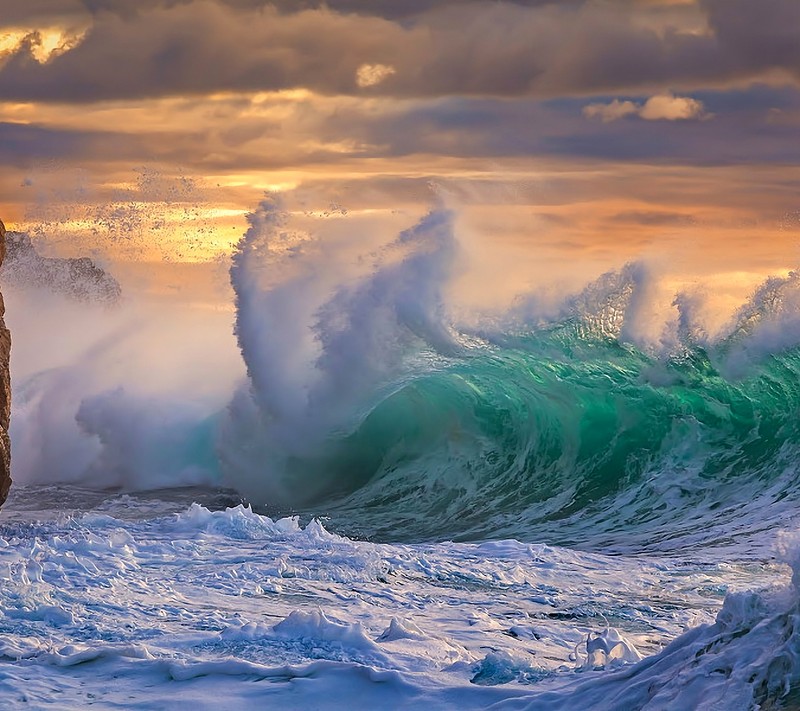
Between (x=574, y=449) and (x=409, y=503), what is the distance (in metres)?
2.42

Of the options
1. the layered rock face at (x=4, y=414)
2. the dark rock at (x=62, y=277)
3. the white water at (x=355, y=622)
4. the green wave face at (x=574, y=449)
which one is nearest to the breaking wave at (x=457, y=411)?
the green wave face at (x=574, y=449)

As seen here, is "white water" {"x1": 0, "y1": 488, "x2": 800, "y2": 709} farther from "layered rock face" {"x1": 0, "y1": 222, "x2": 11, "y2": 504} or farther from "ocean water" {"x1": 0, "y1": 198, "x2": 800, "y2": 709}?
"layered rock face" {"x1": 0, "y1": 222, "x2": 11, "y2": 504}

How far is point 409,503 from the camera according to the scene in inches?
595

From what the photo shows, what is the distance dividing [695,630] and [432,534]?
8327mm

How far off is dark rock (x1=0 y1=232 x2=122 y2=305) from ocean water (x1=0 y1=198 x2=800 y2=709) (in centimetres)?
828

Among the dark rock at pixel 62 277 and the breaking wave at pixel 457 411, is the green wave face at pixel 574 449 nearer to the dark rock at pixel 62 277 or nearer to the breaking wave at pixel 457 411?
the breaking wave at pixel 457 411

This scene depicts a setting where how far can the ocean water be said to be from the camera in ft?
19.1

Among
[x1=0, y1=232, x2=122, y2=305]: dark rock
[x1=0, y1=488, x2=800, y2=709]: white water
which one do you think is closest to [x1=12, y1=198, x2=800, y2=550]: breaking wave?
[x1=0, y1=488, x2=800, y2=709]: white water

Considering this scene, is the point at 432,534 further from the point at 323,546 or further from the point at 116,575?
the point at 116,575

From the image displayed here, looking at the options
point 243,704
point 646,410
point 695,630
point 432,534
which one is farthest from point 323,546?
point 646,410

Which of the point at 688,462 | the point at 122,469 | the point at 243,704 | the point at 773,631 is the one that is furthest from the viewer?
the point at 122,469

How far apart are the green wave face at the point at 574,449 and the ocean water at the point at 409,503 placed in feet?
0.15

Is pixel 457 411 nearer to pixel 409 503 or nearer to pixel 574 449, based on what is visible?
pixel 574 449

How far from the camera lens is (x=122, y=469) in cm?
1773
